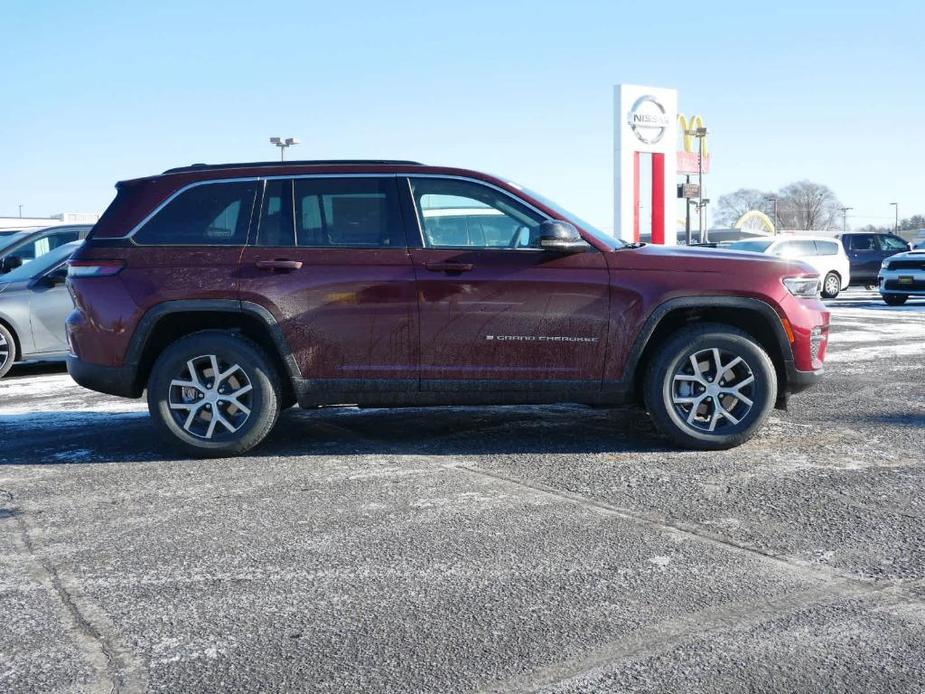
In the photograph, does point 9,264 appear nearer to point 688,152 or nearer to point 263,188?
point 263,188

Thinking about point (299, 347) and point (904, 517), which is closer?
point (904, 517)

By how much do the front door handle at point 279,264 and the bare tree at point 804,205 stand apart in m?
129

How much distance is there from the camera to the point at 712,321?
241 inches

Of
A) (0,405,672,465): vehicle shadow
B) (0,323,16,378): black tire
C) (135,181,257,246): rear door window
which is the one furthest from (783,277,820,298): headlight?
(0,323,16,378): black tire

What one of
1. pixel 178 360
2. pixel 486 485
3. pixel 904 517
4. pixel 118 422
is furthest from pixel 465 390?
pixel 118 422

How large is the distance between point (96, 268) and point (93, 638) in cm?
332

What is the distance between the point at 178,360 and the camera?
5945 millimetres

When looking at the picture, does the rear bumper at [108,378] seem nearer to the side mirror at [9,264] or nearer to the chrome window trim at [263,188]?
the chrome window trim at [263,188]

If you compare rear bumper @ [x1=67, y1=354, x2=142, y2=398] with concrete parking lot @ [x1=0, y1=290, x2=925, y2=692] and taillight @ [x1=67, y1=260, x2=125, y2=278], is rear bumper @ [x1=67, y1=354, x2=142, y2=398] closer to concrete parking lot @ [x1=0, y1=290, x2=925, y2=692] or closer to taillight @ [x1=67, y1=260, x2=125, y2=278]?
concrete parking lot @ [x1=0, y1=290, x2=925, y2=692]

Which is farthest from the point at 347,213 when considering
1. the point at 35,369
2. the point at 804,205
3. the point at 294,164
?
the point at 804,205

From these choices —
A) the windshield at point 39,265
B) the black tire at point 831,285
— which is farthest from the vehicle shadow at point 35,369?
the black tire at point 831,285

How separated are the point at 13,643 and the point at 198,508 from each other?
1683mm

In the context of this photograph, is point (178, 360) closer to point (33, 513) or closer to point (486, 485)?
point (33, 513)

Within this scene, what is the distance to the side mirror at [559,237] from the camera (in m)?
5.73
